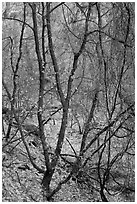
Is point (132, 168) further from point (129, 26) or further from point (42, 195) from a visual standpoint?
point (129, 26)

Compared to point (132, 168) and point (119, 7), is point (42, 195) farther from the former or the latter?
point (119, 7)

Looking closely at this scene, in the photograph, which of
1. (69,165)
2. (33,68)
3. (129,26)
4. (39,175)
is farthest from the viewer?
(33,68)

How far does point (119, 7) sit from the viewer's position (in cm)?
482

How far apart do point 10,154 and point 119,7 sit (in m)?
3.43

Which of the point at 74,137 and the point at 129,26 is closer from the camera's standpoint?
the point at 129,26

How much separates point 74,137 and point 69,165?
3343mm

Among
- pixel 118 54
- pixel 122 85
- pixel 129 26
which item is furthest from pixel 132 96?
pixel 129 26

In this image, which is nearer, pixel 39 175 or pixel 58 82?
pixel 58 82

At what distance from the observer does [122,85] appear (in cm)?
517

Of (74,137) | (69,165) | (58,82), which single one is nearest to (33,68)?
(74,137)

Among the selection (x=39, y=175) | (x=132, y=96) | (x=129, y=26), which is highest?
(x=129, y=26)

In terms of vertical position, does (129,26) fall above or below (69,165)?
above

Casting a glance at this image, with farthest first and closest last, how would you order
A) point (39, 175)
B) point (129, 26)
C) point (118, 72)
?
point (39, 175)
point (118, 72)
point (129, 26)

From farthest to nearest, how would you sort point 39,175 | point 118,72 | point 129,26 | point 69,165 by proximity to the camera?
point 69,165 < point 39,175 < point 118,72 < point 129,26
